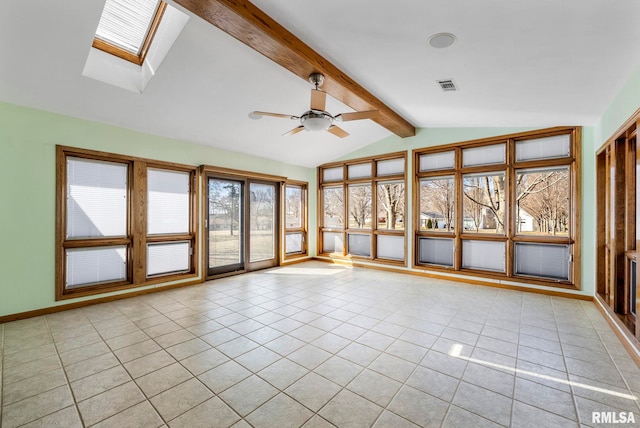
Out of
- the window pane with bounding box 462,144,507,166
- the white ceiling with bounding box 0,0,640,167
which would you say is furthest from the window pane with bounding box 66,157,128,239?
the window pane with bounding box 462,144,507,166

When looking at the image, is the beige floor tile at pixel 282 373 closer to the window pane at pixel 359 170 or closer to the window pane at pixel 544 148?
the window pane at pixel 544 148

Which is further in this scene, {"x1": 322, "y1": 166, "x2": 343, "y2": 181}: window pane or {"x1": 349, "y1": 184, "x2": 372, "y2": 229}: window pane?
{"x1": 322, "y1": 166, "x2": 343, "y2": 181}: window pane

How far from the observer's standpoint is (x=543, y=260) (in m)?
4.67

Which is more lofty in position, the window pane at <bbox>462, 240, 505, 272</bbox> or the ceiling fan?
the ceiling fan

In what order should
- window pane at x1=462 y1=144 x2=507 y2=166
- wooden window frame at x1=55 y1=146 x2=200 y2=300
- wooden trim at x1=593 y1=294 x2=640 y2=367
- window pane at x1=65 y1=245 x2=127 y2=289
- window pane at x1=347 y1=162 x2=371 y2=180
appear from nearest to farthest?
wooden trim at x1=593 y1=294 x2=640 y2=367 < wooden window frame at x1=55 y1=146 x2=200 y2=300 < window pane at x1=65 y1=245 x2=127 y2=289 < window pane at x1=462 y1=144 x2=507 y2=166 < window pane at x1=347 y1=162 x2=371 y2=180

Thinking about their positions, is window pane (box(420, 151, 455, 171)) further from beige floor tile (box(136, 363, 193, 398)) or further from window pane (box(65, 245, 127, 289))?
window pane (box(65, 245, 127, 289))

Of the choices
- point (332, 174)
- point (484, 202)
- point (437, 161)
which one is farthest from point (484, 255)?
point (332, 174)

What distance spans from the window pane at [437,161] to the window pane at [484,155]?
0.80ft

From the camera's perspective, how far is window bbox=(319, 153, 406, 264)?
6387mm

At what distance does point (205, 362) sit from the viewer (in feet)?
8.18

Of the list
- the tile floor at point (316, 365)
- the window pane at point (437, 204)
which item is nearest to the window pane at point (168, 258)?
the tile floor at point (316, 365)

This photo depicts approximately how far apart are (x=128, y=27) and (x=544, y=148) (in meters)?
6.31

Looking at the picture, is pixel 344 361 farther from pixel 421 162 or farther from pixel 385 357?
pixel 421 162

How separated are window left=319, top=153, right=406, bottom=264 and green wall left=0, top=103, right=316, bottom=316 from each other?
16.5ft
